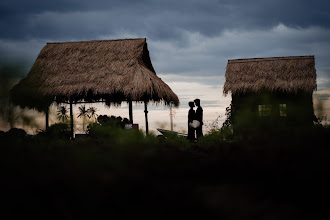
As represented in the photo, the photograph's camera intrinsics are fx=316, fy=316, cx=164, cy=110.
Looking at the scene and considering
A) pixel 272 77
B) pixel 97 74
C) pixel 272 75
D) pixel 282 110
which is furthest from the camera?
pixel 272 75

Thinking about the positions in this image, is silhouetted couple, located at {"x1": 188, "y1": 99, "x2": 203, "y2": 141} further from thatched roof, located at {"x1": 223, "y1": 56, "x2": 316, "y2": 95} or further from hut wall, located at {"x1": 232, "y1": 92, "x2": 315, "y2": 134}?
hut wall, located at {"x1": 232, "y1": 92, "x2": 315, "y2": 134}

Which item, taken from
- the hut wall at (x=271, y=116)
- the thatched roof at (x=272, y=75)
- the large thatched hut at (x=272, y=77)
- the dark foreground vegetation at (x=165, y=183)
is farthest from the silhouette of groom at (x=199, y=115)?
the dark foreground vegetation at (x=165, y=183)

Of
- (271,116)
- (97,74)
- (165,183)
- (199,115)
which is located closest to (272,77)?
(199,115)

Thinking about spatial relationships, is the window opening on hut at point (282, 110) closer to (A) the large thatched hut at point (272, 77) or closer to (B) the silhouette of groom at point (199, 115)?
(B) the silhouette of groom at point (199, 115)

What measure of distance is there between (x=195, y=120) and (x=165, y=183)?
8.38 metres

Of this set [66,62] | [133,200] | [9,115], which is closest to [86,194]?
[133,200]

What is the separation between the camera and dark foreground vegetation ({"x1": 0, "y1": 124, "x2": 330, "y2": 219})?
2.73ft

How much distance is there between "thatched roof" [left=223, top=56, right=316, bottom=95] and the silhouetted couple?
4479 millimetres

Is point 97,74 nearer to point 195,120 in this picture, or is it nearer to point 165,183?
point 195,120

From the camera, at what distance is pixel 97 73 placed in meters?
12.1

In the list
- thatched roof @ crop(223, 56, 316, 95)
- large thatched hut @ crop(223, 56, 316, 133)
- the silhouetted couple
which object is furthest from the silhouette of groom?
thatched roof @ crop(223, 56, 316, 95)

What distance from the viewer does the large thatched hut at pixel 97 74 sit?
11.4 m

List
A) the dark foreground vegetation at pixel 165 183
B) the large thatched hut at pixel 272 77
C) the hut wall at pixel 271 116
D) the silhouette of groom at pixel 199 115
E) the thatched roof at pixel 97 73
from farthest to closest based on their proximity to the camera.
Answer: the large thatched hut at pixel 272 77
the thatched roof at pixel 97 73
the silhouette of groom at pixel 199 115
the hut wall at pixel 271 116
the dark foreground vegetation at pixel 165 183

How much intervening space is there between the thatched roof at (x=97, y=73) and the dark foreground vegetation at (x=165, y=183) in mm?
10025
